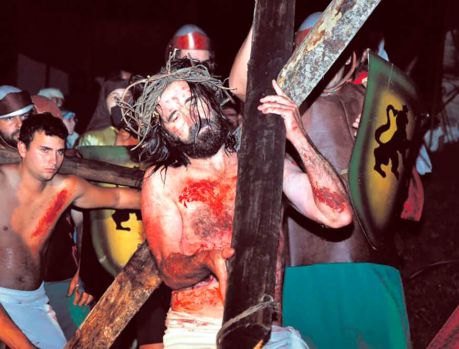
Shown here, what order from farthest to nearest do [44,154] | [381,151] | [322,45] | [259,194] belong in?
1. [44,154]
2. [381,151]
3. [322,45]
4. [259,194]

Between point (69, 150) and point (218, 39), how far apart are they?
5226 millimetres

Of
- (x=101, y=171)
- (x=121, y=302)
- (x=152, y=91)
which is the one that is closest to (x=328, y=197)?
(x=152, y=91)

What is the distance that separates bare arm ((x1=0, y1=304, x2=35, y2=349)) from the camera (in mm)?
5488

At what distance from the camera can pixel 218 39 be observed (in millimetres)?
12023

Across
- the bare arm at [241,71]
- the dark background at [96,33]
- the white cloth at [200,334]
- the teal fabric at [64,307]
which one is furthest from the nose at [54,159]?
the dark background at [96,33]

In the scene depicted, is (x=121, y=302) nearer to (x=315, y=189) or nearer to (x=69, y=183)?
(x=315, y=189)

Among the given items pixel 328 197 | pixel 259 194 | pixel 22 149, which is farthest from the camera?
pixel 22 149

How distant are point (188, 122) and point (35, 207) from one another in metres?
2.44

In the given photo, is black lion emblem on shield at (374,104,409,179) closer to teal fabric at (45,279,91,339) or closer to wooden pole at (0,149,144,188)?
wooden pole at (0,149,144,188)

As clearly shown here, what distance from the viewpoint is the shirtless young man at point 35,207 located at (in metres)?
6.05

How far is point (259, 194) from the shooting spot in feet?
10.8

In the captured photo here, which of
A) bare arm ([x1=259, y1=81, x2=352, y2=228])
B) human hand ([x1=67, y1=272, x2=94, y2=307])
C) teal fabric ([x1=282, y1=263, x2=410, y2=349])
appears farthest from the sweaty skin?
human hand ([x1=67, y1=272, x2=94, y2=307])

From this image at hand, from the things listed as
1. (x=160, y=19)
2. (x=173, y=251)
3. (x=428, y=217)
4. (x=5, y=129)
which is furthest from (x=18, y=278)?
(x=160, y=19)

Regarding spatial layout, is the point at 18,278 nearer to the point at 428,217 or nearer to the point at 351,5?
the point at 351,5
